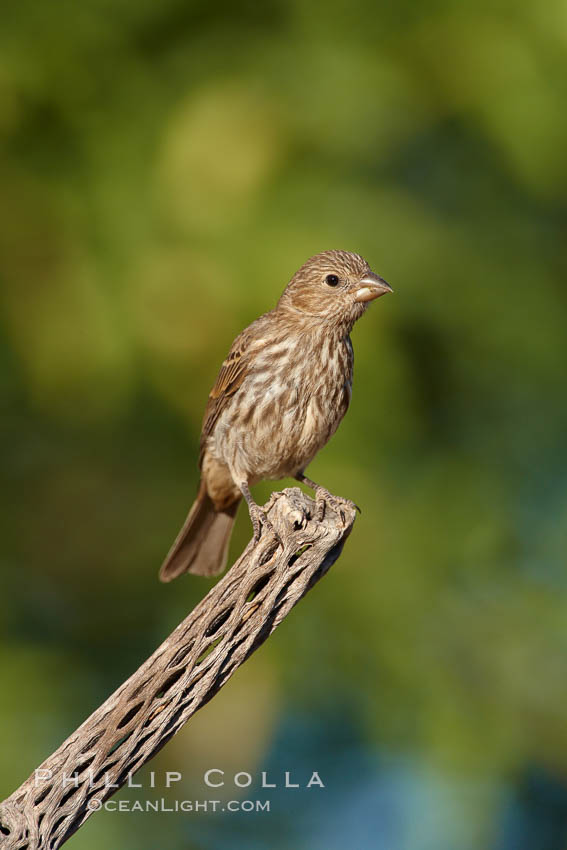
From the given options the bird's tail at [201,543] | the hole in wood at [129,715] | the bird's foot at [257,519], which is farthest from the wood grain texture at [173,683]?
the bird's tail at [201,543]

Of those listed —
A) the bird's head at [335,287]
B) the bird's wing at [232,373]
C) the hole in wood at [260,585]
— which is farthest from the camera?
the bird's wing at [232,373]

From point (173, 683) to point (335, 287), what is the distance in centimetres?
192

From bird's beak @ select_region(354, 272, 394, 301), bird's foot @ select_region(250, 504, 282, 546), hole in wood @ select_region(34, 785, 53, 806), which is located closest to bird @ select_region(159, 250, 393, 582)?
bird's beak @ select_region(354, 272, 394, 301)

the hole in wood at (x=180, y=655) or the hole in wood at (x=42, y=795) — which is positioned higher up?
the hole in wood at (x=180, y=655)

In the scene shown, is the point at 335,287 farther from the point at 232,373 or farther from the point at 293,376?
the point at 232,373

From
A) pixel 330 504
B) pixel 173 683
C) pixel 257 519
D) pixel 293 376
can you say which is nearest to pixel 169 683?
pixel 173 683

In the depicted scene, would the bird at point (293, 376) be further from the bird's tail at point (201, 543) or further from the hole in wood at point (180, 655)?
the hole in wood at point (180, 655)

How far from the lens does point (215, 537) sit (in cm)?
496

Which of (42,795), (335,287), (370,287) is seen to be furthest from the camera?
(335,287)

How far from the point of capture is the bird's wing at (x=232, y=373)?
461 cm

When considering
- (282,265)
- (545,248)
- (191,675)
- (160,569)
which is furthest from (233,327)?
(191,675)

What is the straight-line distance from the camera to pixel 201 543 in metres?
4.88

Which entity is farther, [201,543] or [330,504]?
[201,543]

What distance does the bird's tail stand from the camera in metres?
4.82
